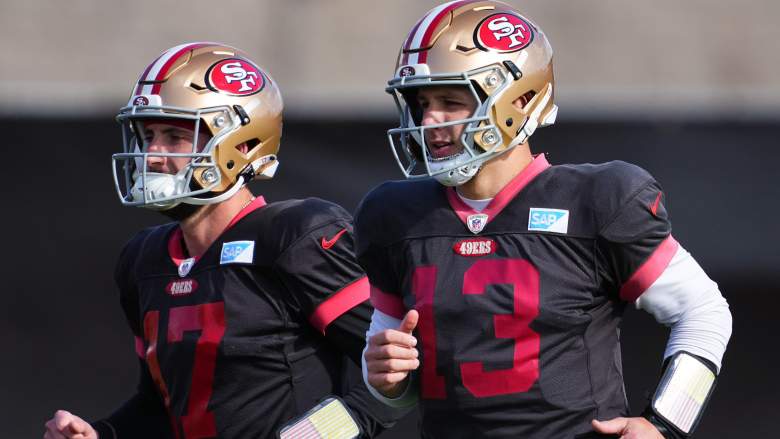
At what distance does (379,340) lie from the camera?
7.88ft

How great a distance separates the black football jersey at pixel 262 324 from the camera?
2.91m

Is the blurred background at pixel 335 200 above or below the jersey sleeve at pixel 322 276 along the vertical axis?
below

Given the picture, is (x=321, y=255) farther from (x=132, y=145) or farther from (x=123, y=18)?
(x=123, y=18)

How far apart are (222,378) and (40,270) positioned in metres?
1.87

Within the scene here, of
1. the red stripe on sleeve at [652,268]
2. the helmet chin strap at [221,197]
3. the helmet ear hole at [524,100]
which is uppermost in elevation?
the helmet ear hole at [524,100]

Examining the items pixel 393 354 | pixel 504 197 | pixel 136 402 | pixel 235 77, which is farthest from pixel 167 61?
pixel 393 354

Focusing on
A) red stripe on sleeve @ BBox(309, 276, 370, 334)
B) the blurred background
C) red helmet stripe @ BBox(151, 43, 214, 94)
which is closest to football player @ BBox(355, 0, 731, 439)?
red stripe on sleeve @ BBox(309, 276, 370, 334)

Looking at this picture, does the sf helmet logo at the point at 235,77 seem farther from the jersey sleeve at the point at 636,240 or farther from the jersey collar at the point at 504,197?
the jersey sleeve at the point at 636,240

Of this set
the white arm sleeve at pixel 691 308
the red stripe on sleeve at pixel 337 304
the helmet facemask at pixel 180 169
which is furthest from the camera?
the helmet facemask at pixel 180 169

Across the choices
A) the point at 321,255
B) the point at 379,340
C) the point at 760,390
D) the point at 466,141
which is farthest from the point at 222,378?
the point at 760,390

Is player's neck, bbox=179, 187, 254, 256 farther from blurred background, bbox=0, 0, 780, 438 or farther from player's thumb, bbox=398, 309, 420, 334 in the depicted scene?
blurred background, bbox=0, 0, 780, 438

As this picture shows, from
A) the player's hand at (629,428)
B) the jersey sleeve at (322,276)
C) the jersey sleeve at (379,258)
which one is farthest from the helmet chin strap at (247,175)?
the player's hand at (629,428)

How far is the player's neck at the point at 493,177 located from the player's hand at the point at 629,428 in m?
0.55

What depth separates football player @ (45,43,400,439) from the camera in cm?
291
